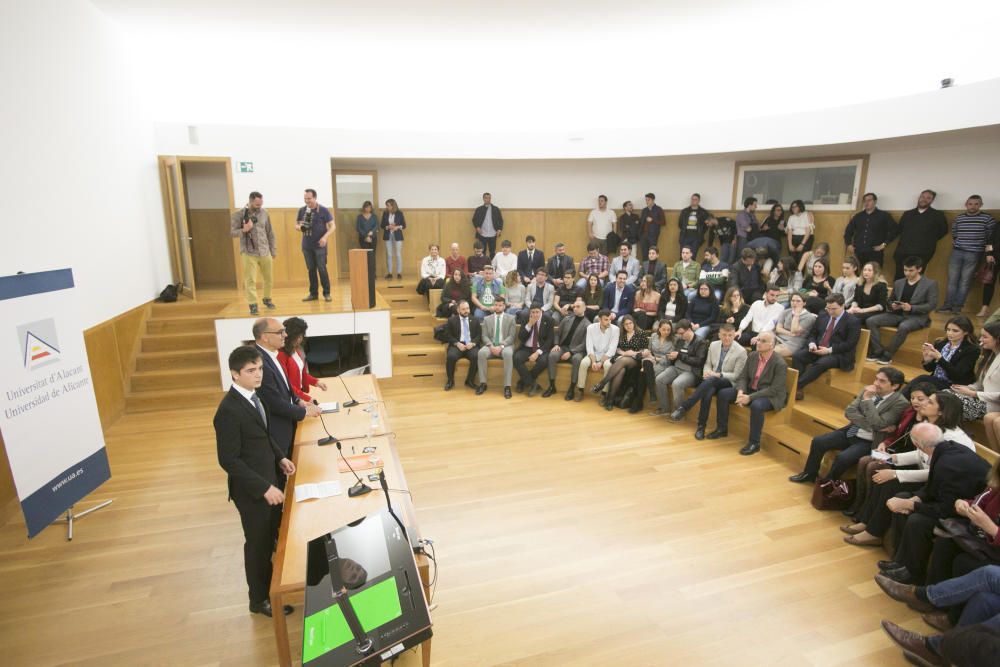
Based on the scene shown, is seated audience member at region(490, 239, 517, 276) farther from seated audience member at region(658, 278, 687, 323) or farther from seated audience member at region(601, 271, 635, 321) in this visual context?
seated audience member at region(658, 278, 687, 323)

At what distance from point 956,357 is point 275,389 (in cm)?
555

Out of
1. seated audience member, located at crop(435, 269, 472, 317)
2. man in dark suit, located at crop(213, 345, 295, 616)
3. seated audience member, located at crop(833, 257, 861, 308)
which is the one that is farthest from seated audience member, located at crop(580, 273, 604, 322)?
man in dark suit, located at crop(213, 345, 295, 616)

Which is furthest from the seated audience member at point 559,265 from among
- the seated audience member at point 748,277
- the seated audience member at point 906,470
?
the seated audience member at point 906,470

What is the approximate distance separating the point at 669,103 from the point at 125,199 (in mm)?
8593

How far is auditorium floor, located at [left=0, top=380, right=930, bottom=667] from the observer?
2.87 m

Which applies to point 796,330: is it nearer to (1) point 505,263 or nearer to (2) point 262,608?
(1) point 505,263

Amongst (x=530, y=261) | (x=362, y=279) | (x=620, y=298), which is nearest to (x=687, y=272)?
(x=620, y=298)

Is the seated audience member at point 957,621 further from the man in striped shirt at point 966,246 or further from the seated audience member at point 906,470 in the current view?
the man in striped shirt at point 966,246

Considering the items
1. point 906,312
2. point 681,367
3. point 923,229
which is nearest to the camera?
point 906,312

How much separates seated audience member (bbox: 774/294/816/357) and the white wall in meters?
7.41

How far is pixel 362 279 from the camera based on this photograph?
277 inches

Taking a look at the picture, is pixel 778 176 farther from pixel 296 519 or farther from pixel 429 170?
pixel 296 519

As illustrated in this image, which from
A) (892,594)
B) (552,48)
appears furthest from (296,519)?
(552,48)

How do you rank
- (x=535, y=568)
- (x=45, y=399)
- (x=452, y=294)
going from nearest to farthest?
(x=535, y=568) → (x=45, y=399) → (x=452, y=294)
